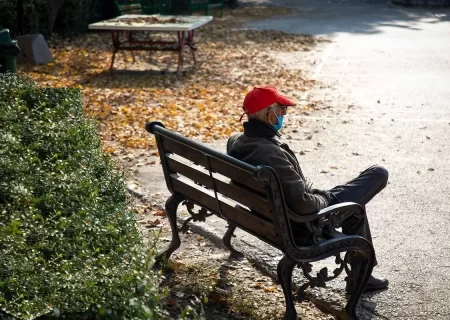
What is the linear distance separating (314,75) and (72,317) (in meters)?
12.5

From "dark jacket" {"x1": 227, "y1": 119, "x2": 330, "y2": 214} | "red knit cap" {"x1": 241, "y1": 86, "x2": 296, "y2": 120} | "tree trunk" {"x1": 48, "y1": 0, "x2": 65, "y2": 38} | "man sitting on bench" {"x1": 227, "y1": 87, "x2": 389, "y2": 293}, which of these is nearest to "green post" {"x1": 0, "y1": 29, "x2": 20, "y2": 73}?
"man sitting on bench" {"x1": 227, "y1": 87, "x2": 389, "y2": 293}

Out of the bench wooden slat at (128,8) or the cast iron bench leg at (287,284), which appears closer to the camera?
the cast iron bench leg at (287,284)

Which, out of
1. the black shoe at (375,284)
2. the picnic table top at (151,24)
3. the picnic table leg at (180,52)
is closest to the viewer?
the black shoe at (375,284)

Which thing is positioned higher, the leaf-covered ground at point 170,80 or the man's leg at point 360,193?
the man's leg at point 360,193

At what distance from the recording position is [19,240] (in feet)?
15.4

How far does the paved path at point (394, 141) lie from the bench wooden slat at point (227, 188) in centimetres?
93

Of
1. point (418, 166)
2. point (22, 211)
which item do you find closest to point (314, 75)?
point (418, 166)

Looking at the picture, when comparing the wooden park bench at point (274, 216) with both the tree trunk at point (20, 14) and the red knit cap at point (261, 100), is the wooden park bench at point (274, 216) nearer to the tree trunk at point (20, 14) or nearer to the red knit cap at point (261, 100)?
the red knit cap at point (261, 100)

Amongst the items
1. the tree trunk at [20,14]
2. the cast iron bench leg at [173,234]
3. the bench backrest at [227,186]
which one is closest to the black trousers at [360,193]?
the bench backrest at [227,186]

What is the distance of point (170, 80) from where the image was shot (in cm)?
1494

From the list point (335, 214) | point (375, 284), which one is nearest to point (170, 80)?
point (375, 284)

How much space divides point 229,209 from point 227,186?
0.20 metres

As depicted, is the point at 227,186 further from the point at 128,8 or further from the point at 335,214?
the point at 128,8

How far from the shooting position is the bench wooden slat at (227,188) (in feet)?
17.9
